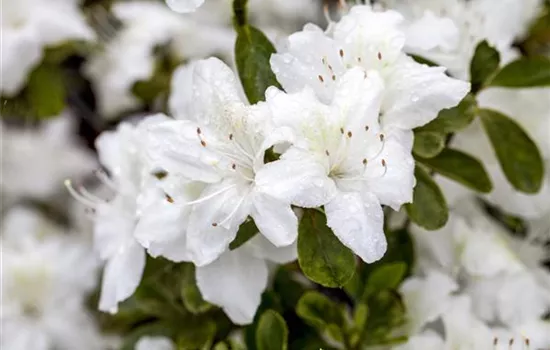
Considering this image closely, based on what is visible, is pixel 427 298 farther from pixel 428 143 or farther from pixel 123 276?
pixel 123 276

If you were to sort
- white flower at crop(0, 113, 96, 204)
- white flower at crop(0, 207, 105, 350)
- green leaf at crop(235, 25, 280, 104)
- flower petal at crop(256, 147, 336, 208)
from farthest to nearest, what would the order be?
1. white flower at crop(0, 113, 96, 204)
2. white flower at crop(0, 207, 105, 350)
3. green leaf at crop(235, 25, 280, 104)
4. flower petal at crop(256, 147, 336, 208)

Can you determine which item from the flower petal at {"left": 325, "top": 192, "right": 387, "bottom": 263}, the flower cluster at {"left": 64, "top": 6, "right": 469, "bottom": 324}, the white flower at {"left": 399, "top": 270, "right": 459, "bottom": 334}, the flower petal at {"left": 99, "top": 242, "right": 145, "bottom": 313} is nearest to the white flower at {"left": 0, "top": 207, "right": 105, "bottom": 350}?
the flower petal at {"left": 99, "top": 242, "right": 145, "bottom": 313}

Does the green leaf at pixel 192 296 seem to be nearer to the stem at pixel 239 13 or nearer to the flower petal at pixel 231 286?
the flower petal at pixel 231 286

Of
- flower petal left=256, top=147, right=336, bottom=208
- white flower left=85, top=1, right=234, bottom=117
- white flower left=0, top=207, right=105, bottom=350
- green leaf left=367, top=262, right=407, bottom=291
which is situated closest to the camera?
flower petal left=256, top=147, right=336, bottom=208

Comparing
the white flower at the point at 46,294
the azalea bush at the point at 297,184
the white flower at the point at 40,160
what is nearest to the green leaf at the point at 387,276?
the azalea bush at the point at 297,184

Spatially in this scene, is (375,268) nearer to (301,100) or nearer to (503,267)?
(503,267)

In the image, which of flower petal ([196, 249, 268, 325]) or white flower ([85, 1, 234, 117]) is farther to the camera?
white flower ([85, 1, 234, 117])

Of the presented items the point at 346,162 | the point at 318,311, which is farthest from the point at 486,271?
the point at 346,162

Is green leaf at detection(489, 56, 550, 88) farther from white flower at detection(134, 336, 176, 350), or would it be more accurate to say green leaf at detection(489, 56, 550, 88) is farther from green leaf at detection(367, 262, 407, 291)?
white flower at detection(134, 336, 176, 350)
